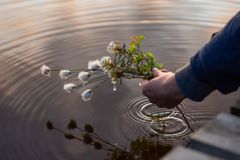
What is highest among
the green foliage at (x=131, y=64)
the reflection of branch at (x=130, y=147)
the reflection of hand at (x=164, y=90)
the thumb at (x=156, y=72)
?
the green foliage at (x=131, y=64)

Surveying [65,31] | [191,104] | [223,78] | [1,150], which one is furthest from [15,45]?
[223,78]

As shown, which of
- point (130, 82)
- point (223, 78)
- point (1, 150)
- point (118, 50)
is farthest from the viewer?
point (130, 82)

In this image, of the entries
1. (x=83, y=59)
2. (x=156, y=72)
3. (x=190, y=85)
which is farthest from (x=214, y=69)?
(x=83, y=59)

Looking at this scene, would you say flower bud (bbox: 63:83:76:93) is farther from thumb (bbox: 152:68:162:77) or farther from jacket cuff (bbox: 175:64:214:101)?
jacket cuff (bbox: 175:64:214:101)

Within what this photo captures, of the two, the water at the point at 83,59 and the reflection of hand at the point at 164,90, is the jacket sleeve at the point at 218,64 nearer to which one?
the reflection of hand at the point at 164,90

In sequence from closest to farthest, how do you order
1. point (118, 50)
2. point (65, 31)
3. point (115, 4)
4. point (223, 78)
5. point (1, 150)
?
point (223, 78)
point (1, 150)
point (118, 50)
point (65, 31)
point (115, 4)

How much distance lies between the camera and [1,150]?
75.6 inches

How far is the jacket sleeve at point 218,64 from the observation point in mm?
1106

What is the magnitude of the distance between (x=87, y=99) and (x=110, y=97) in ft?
0.55

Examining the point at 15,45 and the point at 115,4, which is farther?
the point at 115,4

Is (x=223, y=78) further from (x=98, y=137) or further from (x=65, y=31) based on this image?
(x=65, y=31)

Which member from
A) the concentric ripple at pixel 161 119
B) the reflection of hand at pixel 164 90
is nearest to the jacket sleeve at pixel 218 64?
the reflection of hand at pixel 164 90

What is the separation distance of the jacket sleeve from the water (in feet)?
2.38

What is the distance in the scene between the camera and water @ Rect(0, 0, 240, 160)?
6.52ft
